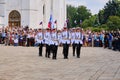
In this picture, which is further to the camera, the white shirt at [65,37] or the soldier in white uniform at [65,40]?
the white shirt at [65,37]

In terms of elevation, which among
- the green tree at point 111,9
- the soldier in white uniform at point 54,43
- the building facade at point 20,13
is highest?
the green tree at point 111,9

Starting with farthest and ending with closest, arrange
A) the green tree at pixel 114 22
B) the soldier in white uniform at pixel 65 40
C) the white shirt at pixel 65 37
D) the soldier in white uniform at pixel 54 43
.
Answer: the green tree at pixel 114 22 < the white shirt at pixel 65 37 < the soldier in white uniform at pixel 65 40 < the soldier in white uniform at pixel 54 43

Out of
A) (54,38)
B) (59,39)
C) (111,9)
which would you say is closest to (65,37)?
(59,39)

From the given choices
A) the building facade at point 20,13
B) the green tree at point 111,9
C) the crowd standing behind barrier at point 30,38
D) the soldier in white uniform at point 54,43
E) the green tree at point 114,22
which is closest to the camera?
the soldier in white uniform at point 54,43

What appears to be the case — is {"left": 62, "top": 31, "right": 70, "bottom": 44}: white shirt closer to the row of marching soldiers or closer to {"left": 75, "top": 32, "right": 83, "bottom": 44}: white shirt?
the row of marching soldiers

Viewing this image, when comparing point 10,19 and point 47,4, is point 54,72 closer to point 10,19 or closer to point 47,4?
point 10,19

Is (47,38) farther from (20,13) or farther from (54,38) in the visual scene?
(20,13)

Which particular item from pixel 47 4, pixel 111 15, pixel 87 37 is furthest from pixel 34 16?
pixel 111 15

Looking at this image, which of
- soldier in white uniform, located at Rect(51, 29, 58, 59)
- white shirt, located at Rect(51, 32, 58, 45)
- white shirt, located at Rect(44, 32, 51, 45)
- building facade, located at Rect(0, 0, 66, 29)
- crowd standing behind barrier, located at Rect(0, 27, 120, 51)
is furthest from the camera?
building facade, located at Rect(0, 0, 66, 29)

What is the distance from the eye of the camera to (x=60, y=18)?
68812mm

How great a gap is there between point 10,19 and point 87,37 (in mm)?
17875

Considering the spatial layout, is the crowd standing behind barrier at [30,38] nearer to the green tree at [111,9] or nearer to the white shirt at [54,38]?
the white shirt at [54,38]

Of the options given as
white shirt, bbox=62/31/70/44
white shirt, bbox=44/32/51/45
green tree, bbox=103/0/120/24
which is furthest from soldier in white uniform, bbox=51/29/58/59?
green tree, bbox=103/0/120/24

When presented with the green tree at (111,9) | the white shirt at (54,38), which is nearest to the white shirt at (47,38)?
the white shirt at (54,38)
